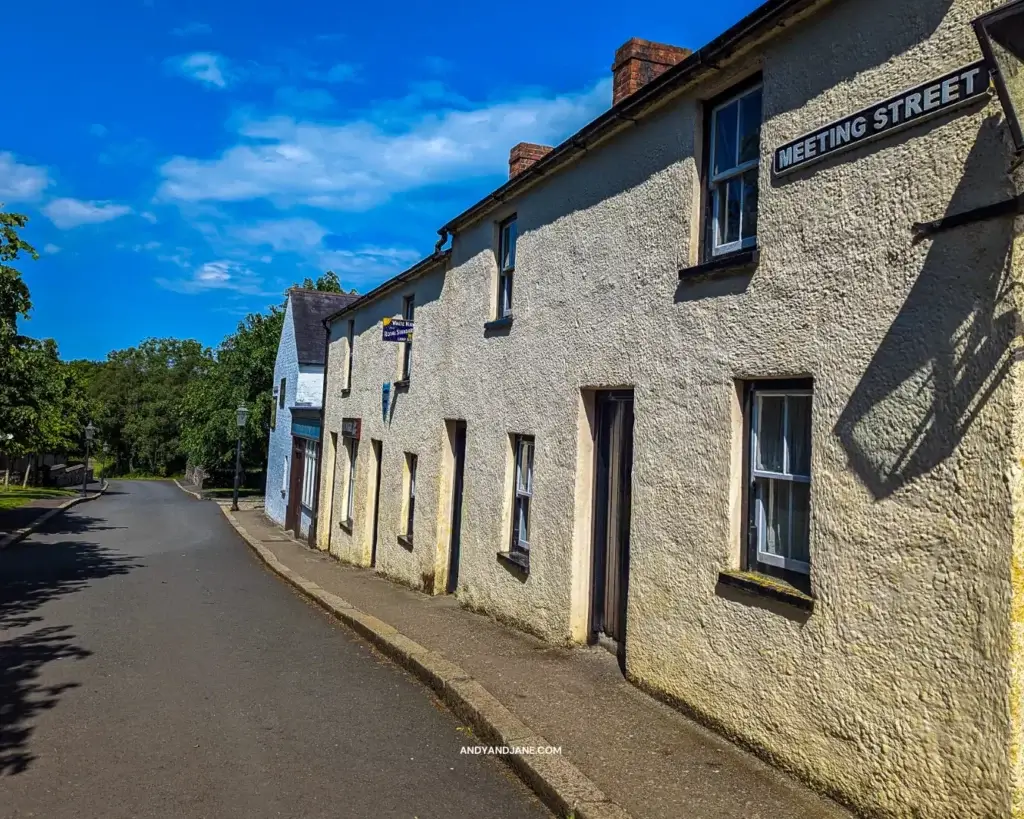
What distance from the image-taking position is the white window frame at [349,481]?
17.7 m

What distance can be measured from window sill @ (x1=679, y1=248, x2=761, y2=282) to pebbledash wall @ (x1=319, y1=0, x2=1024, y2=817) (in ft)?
0.23

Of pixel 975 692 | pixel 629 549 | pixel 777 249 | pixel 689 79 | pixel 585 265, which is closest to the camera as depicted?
pixel 975 692

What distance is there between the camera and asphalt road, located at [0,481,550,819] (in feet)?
15.3

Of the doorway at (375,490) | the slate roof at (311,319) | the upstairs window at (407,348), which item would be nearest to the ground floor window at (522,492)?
the upstairs window at (407,348)

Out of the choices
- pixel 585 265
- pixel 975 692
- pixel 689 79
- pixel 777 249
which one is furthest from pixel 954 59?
pixel 585 265

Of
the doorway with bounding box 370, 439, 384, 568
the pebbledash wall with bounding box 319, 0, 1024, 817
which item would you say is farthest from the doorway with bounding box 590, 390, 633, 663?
the doorway with bounding box 370, 439, 384, 568

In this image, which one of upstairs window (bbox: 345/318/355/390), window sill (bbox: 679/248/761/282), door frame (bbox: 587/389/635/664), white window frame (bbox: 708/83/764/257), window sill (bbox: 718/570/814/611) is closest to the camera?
window sill (bbox: 718/570/814/611)

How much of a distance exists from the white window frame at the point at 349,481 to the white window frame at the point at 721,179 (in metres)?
12.8

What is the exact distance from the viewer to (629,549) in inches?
266

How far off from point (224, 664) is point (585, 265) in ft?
17.8

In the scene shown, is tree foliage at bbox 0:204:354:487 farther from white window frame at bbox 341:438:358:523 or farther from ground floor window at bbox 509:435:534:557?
ground floor window at bbox 509:435:534:557

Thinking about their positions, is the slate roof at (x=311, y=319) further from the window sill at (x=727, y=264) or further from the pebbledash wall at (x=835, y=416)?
the window sill at (x=727, y=264)

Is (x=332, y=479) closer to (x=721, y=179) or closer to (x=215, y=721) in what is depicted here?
(x=215, y=721)

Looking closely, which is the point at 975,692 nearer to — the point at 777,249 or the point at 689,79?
the point at 777,249
